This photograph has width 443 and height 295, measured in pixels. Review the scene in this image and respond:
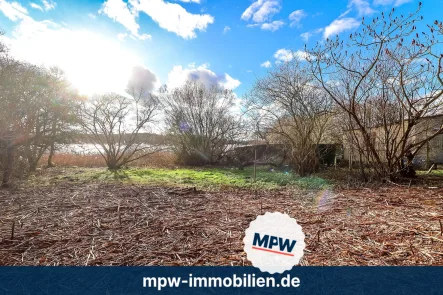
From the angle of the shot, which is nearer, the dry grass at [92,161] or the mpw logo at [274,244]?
the mpw logo at [274,244]

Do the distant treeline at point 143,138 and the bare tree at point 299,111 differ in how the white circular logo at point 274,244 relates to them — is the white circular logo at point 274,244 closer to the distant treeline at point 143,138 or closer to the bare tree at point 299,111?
the bare tree at point 299,111

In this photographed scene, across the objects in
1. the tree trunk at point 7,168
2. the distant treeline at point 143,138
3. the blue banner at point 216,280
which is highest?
the distant treeline at point 143,138

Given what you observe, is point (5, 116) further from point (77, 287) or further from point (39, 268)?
point (77, 287)

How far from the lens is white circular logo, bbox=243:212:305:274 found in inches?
84.7

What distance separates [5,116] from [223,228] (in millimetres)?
7275

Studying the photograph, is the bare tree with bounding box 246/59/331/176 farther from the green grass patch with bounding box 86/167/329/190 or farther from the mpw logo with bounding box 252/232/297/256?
the mpw logo with bounding box 252/232/297/256

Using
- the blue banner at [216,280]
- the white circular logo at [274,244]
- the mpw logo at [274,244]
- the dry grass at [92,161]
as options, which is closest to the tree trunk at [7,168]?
the blue banner at [216,280]

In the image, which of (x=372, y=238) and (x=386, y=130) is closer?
(x=372, y=238)

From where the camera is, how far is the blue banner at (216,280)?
5.82 feet

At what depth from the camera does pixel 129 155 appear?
1438 centimetres

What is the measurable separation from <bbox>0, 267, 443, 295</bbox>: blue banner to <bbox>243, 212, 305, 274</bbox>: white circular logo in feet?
0.43

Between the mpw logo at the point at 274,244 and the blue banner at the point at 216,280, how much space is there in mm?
384

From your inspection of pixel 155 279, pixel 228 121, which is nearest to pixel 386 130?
pixel 155 279

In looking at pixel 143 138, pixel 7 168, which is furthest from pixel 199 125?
pixel 7 168
